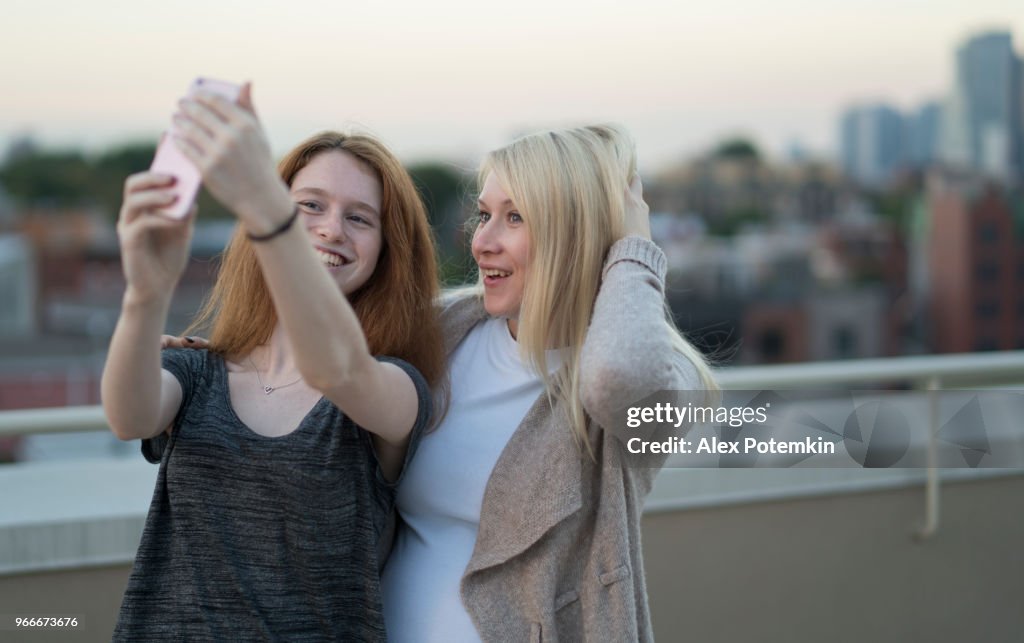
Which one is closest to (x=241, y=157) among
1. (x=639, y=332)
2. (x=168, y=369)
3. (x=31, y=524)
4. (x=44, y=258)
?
(x=168, y=369)

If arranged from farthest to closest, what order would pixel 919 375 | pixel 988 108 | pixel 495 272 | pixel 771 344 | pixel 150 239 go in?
pixel 988 108, pixel 771 344, pixel 919 375, pixel 495 272, pixel 150 239

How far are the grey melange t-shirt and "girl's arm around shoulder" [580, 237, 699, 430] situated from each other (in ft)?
1.01

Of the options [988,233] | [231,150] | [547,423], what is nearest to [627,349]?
[547,423]

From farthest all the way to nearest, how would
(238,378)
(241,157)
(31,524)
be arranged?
(31,524) < (238,378) < (241,157)

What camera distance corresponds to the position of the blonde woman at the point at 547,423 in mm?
1356

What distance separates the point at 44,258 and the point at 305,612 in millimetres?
69303

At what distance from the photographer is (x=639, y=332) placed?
4.35ft

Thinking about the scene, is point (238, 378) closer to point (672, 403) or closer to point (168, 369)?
point (168, 369)

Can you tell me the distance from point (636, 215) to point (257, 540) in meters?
0.66

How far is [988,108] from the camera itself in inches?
2421

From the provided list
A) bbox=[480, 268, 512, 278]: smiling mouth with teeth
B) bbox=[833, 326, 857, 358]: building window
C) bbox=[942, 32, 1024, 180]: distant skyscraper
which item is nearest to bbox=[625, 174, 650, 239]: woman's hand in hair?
bbox=[480, 268, 512, 278]: smiling mouth with teeth

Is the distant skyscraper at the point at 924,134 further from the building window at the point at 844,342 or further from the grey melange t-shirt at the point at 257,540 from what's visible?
the grey melange t-shirt at the point at 257,540

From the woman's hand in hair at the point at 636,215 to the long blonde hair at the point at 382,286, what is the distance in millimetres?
287

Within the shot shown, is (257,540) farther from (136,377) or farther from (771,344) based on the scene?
(771,344)
